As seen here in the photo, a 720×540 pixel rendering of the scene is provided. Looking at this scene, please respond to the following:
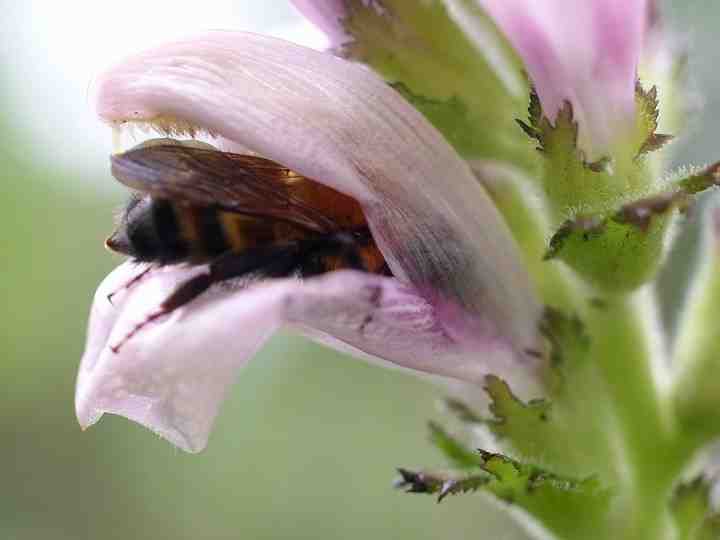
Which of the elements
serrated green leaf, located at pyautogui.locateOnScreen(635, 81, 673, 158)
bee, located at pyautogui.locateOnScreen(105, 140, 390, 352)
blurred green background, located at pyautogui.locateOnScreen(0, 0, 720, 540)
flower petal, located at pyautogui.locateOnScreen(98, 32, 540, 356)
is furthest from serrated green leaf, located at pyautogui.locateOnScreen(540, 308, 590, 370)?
blurred green background, located at pyautogui.locateOnScreen(0, 0, 720, 540)

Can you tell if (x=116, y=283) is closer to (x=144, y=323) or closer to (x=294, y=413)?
(x=144, y=323)

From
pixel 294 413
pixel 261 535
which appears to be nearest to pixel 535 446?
pixel 261 535

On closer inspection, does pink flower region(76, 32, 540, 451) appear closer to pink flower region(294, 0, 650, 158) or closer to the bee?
the bee

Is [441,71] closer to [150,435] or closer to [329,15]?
[329,15]

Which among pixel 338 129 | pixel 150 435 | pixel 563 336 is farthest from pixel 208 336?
pixel 150 435

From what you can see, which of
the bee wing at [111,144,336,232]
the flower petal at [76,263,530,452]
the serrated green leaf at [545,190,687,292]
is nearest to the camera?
the flower petal at [76,263,530,452]

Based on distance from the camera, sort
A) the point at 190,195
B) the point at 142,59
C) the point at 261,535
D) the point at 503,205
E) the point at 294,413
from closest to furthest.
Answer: the point at 190,195, the point at 142,59, the point at 503,205, the point at 261,535, the point at 294,413
